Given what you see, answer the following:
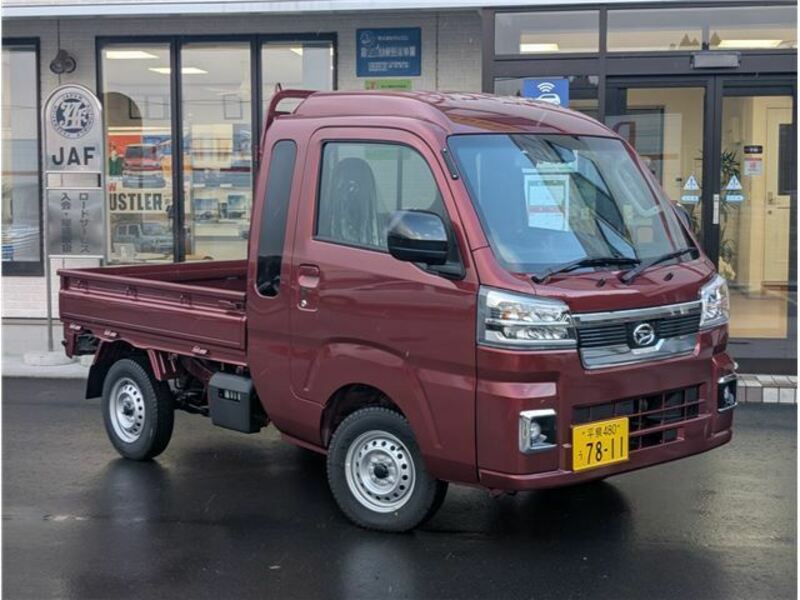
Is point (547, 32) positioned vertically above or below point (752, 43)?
above

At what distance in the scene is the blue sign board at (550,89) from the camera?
966 centimetres

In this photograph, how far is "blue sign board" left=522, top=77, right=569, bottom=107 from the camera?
9664 millimetres

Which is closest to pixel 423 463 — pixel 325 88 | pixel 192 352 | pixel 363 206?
pixel 363 206

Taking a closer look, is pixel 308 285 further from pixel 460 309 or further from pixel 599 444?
pixel 599 444

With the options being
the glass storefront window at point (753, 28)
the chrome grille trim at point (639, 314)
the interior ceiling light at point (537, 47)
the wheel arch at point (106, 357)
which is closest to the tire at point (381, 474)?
the chrome grille trim at point (639, 314)

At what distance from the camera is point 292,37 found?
11.5 m

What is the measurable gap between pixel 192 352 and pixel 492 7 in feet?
17.3

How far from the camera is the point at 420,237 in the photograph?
4.64 meters

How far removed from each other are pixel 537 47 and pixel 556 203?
16.9ft

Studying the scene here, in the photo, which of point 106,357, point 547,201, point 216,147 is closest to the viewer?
point 547,201

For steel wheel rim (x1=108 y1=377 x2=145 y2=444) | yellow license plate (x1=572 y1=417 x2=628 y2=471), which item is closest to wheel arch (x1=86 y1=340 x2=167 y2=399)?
steel wheel rim (x1=108 y1=377 x2=145 y2=444)

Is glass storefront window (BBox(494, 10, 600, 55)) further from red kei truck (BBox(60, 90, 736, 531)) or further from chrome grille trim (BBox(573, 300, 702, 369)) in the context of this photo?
chrome grille trim (BBox(573, 300, 702, 369))

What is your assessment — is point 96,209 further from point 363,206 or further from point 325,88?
point 363,206

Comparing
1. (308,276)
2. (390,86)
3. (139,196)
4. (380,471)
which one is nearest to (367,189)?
(308,276)
